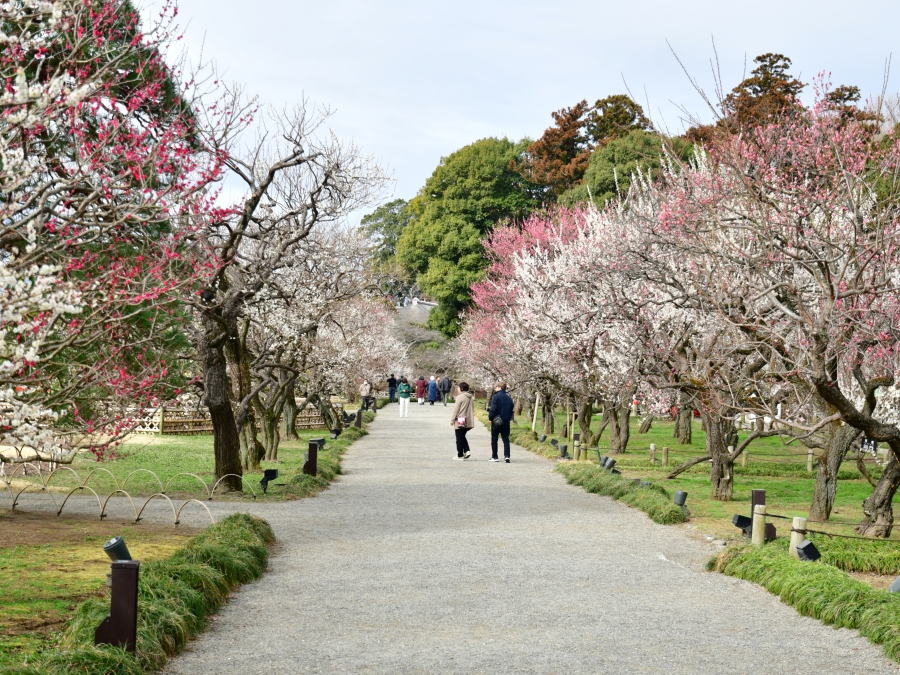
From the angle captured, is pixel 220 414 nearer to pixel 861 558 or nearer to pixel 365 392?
pixel 861 558

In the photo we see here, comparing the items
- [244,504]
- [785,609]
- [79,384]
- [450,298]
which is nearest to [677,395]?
[244,504]

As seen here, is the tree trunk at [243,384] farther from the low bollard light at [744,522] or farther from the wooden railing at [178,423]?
the wooden railing at [178,423]

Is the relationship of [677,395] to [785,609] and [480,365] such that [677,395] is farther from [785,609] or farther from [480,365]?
[480,365]

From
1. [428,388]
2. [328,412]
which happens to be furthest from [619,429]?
[428,388]

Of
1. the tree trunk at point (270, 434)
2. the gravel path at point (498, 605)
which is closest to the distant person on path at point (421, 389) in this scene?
the tree trunk at point (270, 434)

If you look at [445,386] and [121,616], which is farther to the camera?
[445,386]

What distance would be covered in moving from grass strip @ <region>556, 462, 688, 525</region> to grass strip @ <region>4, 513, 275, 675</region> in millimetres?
5910

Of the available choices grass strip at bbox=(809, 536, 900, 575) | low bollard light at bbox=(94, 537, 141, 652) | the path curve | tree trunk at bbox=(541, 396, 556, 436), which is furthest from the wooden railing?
low bollard light at bbox=(94, 537, 141, 652)

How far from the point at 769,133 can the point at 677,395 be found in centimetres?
850

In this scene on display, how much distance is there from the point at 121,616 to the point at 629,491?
10493 millimetres

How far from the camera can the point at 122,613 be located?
5551 mm

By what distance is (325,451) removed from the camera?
21922 mm

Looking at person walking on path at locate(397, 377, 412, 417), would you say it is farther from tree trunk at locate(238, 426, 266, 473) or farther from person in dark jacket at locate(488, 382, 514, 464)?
tree trunk at locate(238, 426, 266, 473)

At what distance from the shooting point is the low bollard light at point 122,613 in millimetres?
5543
